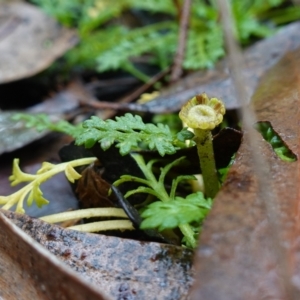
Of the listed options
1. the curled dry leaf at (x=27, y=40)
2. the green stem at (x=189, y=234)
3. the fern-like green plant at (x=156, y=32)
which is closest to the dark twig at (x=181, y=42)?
the fern-like green plant at (x=156, y=32)

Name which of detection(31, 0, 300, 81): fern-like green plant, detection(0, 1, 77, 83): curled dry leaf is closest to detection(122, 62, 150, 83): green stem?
detection(31, 0, 300, 81): fern-like green plant

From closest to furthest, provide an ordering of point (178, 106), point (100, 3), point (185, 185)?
point (185, 185) → point (178, 106) → point (100, 3)

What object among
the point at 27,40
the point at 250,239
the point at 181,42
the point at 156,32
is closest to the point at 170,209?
the point at 250,239

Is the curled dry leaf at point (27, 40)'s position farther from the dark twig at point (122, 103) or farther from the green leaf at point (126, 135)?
the green leaf at point (126, 135)

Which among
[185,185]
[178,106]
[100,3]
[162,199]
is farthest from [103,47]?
[162,199]

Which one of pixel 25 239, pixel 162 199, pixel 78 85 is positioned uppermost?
pixel 25 239

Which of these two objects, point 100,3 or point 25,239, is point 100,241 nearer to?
point 25,239
